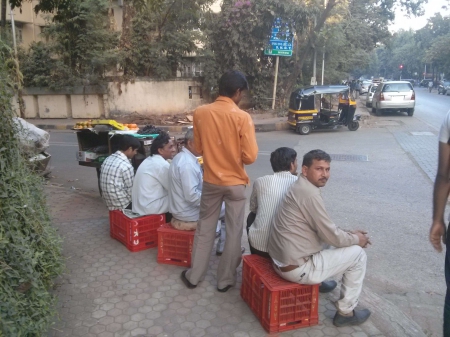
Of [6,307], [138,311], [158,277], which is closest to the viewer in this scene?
[6,307]

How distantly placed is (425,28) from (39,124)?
6037 cm

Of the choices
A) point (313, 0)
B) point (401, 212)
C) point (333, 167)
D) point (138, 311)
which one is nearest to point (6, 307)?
point (138, 311)

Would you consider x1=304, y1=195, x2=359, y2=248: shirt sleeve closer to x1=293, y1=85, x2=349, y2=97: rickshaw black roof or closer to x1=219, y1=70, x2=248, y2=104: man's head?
x1=219, y1=70, x2=248, y2=104: man's head

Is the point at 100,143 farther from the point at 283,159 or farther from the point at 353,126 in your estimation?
the point at 353,126

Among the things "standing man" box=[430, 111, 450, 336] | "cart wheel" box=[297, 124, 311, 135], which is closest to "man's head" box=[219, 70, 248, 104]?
"standing man" box=[430, 111, 450, 336]

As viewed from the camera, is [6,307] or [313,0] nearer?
[6,307]

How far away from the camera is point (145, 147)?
5.45 metres

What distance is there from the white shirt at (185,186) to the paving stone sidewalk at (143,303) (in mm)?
538

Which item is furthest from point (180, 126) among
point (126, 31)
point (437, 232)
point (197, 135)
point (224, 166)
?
point (437, 232)

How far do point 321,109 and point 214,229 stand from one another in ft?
38.6

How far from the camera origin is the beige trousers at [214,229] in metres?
3.27

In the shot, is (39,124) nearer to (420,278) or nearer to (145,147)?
(145,147)

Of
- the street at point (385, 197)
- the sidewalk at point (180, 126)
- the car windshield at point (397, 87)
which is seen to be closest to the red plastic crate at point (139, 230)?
the street at point (385, 197)

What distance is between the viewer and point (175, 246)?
3797mm
